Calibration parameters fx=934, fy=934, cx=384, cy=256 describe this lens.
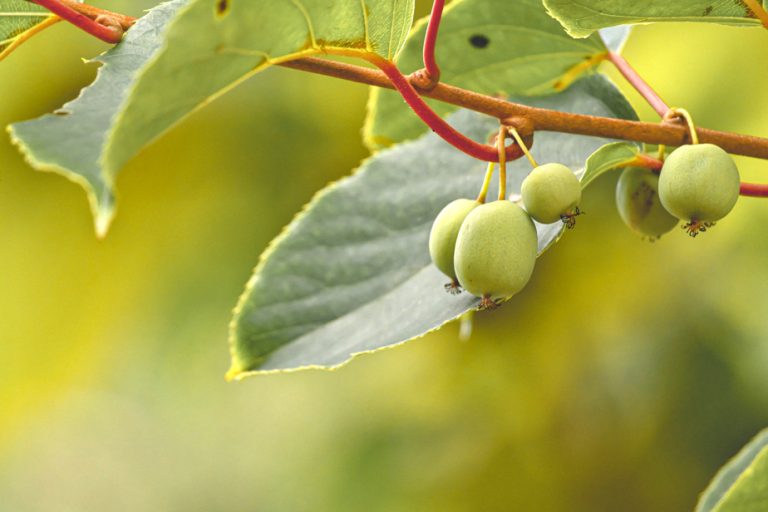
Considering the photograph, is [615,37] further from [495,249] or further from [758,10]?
[495,249]

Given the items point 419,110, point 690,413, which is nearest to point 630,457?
point 690,413

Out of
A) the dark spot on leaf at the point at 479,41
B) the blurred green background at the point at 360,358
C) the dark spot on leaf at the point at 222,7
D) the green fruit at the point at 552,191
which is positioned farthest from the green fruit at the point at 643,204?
the blurred green background at the point at 360,358

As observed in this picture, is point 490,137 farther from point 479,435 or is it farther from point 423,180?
point 479,435

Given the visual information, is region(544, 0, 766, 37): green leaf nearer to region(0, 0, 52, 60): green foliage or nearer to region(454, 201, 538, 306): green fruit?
region(454, 201, 538, 306): green fruit

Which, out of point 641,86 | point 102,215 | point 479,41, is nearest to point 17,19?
point 102,215

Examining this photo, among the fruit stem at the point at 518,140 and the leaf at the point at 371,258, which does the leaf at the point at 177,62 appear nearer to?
the fruit stem at the point at 518,140

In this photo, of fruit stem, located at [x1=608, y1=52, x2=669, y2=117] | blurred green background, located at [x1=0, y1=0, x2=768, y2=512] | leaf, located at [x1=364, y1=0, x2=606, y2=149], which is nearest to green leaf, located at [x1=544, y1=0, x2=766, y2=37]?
fruit stem, located at [x1=608, y1=52, x2=669, y2=117]
